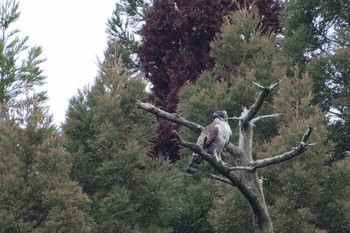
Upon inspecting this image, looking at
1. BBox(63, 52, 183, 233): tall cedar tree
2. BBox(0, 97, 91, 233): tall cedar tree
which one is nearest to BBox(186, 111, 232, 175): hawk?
BBox(0, 97, 91, 233): tall cedar tree

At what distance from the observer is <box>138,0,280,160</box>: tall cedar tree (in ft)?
59.8

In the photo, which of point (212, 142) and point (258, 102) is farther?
point (212, 142)

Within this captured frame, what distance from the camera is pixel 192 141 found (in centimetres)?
1441

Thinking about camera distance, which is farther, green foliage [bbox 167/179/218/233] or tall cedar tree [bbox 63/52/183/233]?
green foliage [bbox 167/179/218/233]

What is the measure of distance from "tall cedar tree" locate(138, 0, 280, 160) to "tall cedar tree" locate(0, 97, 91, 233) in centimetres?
589

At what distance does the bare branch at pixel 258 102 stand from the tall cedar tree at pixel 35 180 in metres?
3.04

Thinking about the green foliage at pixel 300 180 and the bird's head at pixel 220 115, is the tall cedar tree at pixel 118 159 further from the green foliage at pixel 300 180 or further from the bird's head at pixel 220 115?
the bird's head at pixel 220 115

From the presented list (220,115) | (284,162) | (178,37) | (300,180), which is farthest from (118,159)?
(178,37)

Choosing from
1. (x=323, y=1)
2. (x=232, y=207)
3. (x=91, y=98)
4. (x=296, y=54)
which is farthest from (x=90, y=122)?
(x=323, y=1)

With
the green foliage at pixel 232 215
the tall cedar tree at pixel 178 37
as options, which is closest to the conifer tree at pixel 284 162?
the green foliage at pixel 232 215

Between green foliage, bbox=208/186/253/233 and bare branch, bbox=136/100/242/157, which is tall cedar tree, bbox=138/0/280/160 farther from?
bare branch, bbox=136/100/242/157

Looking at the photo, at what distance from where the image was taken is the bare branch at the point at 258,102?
30.4 feet

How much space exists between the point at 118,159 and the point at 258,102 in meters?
3.96

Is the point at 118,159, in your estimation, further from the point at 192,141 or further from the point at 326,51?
the point at 326,51
